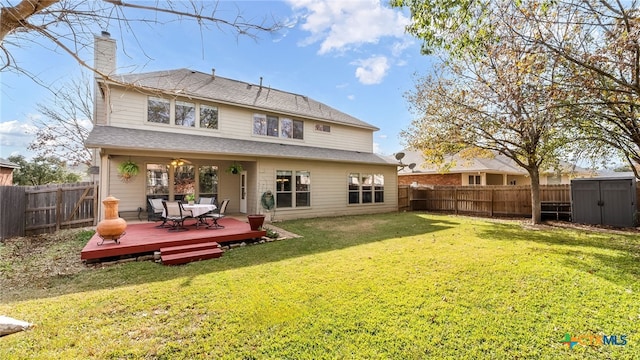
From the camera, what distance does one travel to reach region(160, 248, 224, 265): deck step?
5.77m

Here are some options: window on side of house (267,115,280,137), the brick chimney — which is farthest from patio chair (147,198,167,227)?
the brick chimney

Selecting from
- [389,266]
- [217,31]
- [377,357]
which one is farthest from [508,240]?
[217,31]

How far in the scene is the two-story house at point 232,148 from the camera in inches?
377

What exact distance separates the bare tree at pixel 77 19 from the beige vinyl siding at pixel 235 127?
431cm

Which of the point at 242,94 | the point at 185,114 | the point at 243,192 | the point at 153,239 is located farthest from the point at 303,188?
the point at 153,239

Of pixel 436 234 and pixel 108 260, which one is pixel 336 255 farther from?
pixel 108 260

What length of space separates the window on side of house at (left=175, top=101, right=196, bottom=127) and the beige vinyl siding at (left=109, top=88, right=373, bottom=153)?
8.7 inches

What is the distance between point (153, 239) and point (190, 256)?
1374 mm

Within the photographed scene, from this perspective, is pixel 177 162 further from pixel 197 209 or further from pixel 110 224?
pixel 110 224

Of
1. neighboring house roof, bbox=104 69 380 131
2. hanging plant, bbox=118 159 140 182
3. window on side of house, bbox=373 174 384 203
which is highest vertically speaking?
neighboring house roof, bbox=104 69 380 131

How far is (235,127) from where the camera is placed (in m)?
11.9

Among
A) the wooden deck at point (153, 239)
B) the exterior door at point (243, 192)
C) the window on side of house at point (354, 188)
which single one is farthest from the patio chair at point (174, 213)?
the window on side of house at point (354, 188)

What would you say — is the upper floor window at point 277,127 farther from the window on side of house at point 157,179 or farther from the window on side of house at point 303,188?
the window on side of house at point 157,179

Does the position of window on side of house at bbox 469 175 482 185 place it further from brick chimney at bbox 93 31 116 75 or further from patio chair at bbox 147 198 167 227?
brick chimney at bbox 93 31 116 75
